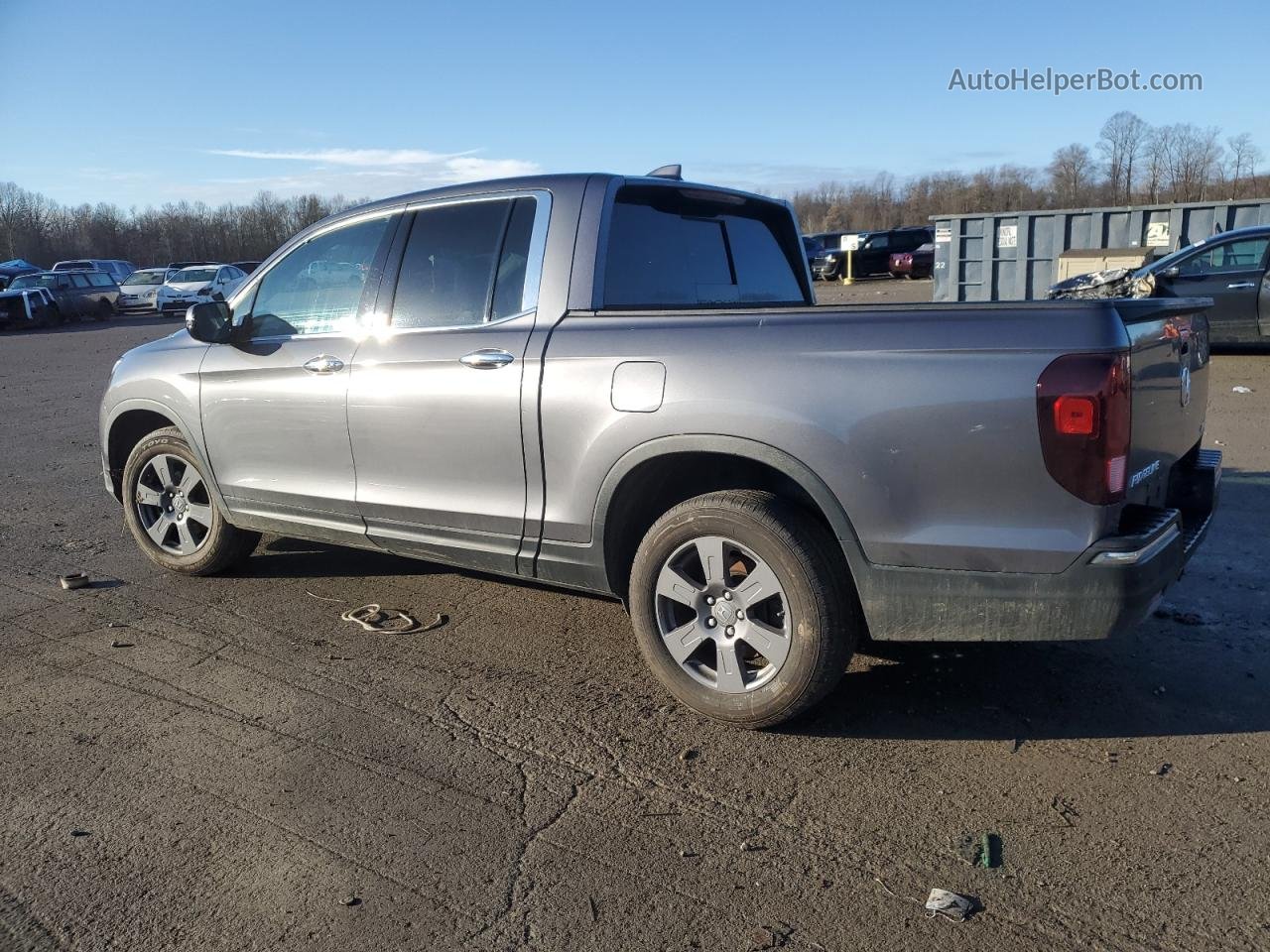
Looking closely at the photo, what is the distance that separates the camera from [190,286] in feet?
117

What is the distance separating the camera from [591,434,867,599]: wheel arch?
3441mm

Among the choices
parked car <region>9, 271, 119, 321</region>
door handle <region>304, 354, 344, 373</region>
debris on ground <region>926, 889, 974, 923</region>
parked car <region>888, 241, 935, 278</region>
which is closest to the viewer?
debris on ground <region>926, 889, 974, 923</region>

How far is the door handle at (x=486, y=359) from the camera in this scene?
414 cm

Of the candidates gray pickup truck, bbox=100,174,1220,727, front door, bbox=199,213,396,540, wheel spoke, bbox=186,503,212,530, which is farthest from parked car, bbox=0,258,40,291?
gray pickup truck, bbox=100,174,1220,727

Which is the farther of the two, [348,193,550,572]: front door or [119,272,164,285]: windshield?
[119,272,164,285]: windshield

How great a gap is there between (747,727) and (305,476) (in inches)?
96.9

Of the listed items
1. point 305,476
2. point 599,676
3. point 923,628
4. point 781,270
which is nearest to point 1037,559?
point 923,628

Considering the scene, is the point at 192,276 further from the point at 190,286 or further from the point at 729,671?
the point at 729,671

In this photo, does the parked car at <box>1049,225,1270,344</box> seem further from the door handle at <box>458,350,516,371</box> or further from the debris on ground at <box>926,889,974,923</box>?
the debris on ground at <box>926,889,974,923</box>

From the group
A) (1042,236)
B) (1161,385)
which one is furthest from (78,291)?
(1161,385)

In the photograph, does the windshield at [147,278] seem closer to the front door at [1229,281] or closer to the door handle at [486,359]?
the front door at [1229,281]

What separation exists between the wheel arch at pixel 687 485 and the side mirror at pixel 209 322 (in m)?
2.39

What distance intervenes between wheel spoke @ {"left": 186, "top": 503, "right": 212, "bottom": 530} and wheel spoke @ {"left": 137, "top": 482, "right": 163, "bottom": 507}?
0.22 metres

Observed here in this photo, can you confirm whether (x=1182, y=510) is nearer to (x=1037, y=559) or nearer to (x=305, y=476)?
(x=1037, y=559)
